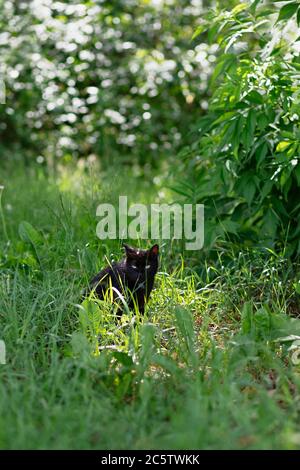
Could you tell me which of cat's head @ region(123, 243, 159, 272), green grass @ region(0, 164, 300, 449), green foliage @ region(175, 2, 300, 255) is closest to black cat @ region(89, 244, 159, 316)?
cat's head @ region(123, 243, 159, 272)

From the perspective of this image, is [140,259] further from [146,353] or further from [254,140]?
[254,140]

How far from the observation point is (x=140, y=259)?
3.53 m

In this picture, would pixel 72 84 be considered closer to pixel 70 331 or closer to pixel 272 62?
pixel 272 62

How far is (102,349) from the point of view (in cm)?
302

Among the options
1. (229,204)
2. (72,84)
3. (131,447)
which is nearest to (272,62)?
(229,204)

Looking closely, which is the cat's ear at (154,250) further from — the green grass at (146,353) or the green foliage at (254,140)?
the green foliage at (254,140)

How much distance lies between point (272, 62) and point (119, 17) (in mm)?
3707

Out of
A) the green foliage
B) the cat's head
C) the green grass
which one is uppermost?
the green foliage

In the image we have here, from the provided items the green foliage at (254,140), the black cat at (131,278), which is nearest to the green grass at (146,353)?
the black cat at (131,278)

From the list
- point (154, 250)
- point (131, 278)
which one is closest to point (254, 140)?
point (154, 250)

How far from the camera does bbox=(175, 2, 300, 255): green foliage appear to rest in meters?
3.59

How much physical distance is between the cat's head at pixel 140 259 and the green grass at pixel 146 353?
184 millimetres

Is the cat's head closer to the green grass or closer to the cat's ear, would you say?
the cat's ear

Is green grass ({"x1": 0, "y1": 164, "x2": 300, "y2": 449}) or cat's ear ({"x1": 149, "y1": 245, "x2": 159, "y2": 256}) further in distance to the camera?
cat's ear ({"x1": 149, "y1": 245, "x2": 159, "y2": 256})
